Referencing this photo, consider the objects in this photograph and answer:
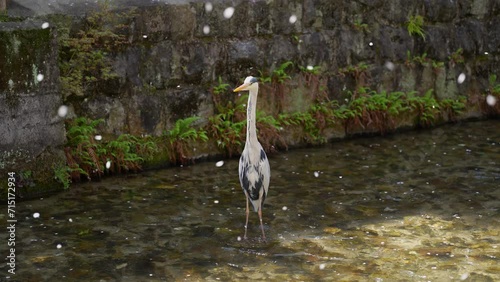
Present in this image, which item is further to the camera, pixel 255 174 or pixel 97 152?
pixel 97 152

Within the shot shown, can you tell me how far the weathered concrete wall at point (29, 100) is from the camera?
8180mm

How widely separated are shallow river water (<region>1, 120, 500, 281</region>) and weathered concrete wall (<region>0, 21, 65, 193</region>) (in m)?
0.45

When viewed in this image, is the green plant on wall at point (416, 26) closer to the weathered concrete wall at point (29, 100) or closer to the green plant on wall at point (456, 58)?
the green plant on wall at point (456, 58)

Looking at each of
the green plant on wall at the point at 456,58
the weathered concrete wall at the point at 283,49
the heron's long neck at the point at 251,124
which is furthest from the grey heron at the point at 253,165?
the green plant on wall at the point at 456,58

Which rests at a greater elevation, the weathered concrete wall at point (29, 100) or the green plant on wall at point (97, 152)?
the weathered concrete wall at point (29, 100)

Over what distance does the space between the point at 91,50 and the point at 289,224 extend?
3.02 meters

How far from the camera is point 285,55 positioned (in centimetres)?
1085

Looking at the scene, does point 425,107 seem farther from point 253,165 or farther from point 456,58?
point 253,165

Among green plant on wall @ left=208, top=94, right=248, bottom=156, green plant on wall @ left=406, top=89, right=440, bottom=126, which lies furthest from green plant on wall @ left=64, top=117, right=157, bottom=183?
green plant on wall @ left=406, top=89, right=440, bottom=126

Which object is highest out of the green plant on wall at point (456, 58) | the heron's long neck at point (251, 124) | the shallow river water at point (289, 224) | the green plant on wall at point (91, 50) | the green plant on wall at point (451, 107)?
the green plant on wall at point (91, 50)

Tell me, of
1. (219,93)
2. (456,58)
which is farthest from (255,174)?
(456,58)

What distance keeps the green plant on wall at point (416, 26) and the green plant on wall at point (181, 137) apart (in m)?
3.63

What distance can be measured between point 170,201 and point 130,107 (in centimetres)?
167

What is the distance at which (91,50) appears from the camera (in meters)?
9.23
